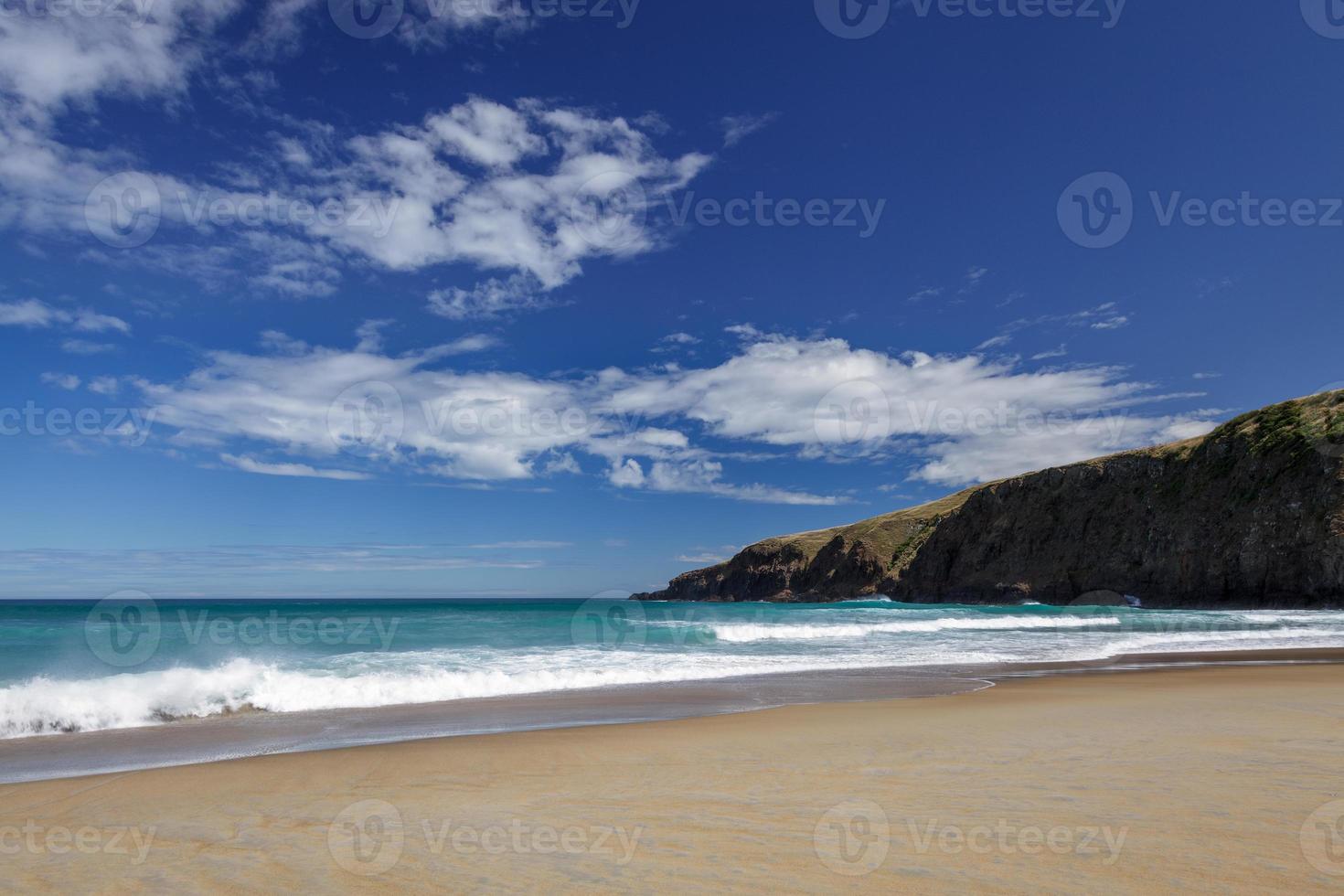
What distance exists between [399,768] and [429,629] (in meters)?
33.2

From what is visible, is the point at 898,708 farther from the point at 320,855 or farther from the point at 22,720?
the point at 22,720

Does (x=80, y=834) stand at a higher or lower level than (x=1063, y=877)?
lower

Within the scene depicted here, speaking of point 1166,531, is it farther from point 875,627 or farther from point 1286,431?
point 875,627

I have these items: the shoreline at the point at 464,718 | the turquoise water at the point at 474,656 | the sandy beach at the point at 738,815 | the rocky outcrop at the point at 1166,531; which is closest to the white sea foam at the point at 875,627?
the turquoise water at the point at 474,656

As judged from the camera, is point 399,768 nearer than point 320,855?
No

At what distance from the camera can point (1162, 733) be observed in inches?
333

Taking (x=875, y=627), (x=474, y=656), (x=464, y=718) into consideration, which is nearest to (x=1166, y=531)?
(x=875, y=627)

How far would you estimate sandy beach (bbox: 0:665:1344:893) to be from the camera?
162 inches

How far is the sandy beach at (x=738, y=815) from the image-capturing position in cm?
412

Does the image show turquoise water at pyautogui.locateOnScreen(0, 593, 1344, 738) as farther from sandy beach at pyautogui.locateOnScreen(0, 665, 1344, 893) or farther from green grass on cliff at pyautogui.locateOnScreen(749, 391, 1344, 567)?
green grass on cliff at pyautogui.locateOnScreen(749, 391, 1344, 567)

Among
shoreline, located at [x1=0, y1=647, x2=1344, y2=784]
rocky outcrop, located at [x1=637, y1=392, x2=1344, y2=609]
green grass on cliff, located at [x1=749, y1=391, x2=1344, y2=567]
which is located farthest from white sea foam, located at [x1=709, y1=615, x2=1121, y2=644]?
green grass on cliff, located at [x1=749, y1=391, x2=1344, y2=567]

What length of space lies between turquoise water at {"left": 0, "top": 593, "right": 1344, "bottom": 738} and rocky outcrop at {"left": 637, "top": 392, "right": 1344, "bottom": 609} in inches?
518

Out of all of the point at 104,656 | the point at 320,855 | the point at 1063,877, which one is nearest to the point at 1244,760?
the point at 1063,877

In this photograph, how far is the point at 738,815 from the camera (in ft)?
17.6
